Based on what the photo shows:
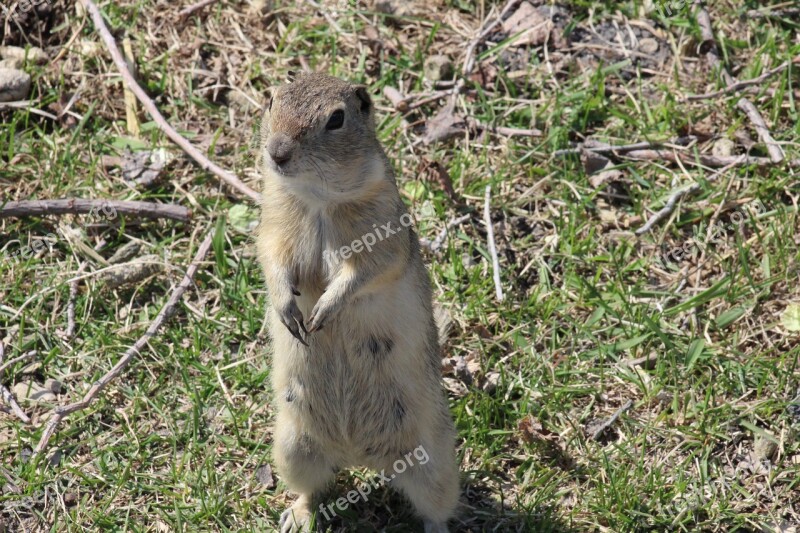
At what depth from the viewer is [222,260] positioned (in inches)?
218

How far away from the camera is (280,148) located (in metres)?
3.64

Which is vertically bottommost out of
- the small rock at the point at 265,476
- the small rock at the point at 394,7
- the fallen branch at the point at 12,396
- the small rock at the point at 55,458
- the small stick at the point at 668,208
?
the small rock at the point at 265,476

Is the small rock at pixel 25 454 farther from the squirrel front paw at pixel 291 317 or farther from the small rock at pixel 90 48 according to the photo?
the small rock at pixel 90 48

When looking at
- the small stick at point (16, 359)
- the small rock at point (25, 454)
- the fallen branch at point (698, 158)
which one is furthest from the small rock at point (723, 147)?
the small rock at point (25, 454)

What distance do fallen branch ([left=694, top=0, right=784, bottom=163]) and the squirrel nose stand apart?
327 centimetres

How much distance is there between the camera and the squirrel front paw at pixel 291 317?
4125mm

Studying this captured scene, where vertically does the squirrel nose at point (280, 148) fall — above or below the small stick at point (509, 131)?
above

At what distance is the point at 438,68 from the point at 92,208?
2277mm

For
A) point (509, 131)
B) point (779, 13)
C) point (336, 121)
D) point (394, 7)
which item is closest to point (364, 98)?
point (336, 121)

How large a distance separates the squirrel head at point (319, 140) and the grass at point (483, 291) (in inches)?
60.7

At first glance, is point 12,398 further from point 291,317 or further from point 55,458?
point 291,317

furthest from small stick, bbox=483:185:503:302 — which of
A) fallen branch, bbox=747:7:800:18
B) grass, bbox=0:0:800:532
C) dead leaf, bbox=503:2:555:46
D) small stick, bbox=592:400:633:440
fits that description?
fallen branch, bbox=747:7:800:18

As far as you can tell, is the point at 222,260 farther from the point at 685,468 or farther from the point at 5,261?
the point at 685,468

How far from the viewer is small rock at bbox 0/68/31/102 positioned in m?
6.07
